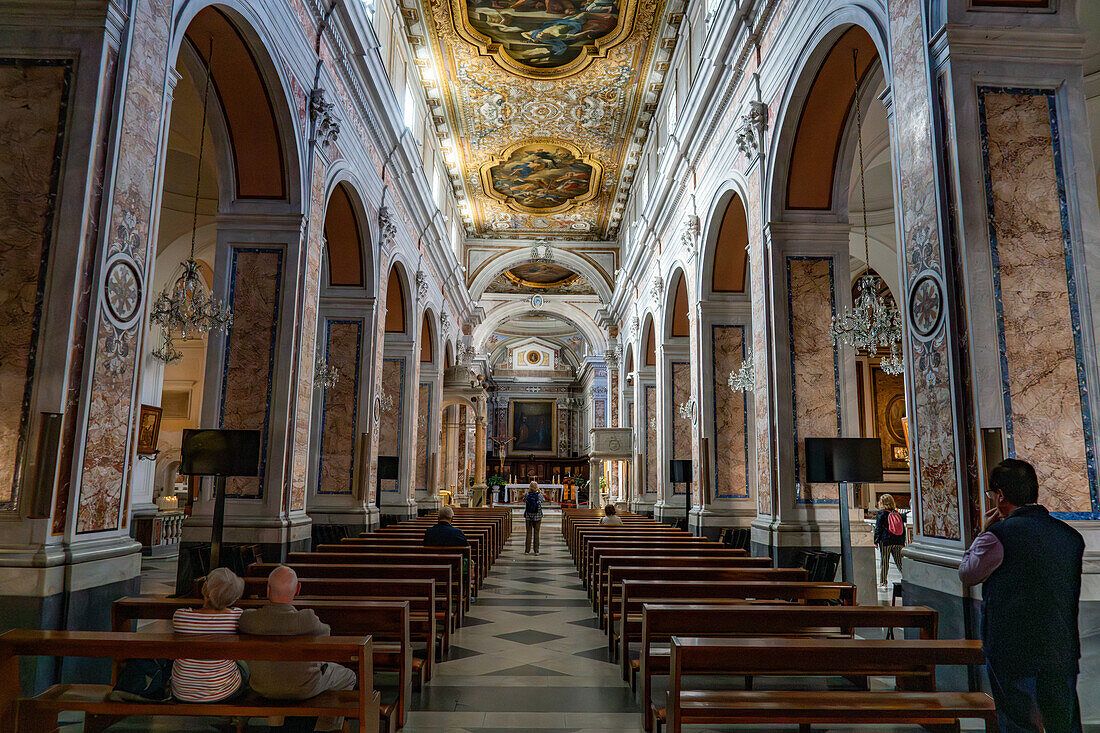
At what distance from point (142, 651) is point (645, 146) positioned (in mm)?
15618

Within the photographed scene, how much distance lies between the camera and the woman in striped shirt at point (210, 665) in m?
3.07

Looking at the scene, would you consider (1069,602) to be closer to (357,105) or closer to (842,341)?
(842,341)

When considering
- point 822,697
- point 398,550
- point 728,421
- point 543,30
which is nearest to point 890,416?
point 728,421

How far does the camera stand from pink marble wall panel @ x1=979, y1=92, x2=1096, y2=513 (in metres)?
4.24

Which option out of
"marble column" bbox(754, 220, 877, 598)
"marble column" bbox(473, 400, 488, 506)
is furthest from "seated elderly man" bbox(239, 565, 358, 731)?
"marble column" bbox(473, 400, 488, 506)

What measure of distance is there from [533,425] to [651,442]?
23.8 meters

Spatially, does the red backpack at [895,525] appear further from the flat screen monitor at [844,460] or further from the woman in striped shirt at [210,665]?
the woman in striped shirt at [210,665]

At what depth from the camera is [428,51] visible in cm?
1316

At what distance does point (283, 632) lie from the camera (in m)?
3.09

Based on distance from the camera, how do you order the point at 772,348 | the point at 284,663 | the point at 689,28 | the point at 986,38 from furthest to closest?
the point at 689,28
the point at 772,348
the point at 986,38
the point at 284,663

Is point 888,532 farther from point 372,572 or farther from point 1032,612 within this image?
point 1032,612

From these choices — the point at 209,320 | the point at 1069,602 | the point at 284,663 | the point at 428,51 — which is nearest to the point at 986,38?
the point at 1069,602

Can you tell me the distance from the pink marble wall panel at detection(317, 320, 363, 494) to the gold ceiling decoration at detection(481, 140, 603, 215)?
7498 millimetres

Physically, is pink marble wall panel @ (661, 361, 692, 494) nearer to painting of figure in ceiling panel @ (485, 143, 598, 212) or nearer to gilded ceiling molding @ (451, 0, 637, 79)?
gilded ceiling molding @ (451, 0, 637, 79)
